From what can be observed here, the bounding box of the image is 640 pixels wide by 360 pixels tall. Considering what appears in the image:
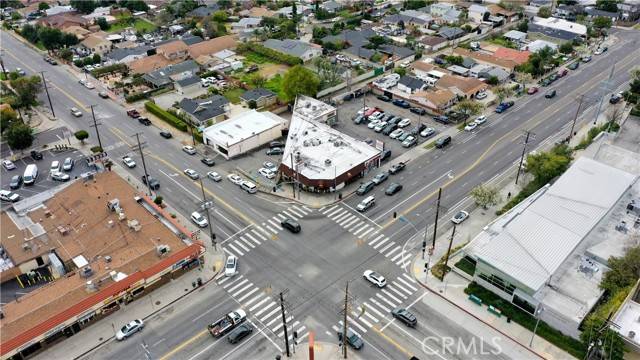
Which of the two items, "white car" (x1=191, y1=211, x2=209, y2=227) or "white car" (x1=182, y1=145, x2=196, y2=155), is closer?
"white car" (x1=191, y1=211, x2=209, y2=227)

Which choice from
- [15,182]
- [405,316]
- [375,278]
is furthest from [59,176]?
[405,316]

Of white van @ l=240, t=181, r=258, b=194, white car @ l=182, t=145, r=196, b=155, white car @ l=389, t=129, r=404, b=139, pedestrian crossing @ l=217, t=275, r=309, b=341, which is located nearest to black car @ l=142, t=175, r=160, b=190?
white car @ l=182, t=145, r=196, b=155

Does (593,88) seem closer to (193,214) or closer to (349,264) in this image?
(349,264)

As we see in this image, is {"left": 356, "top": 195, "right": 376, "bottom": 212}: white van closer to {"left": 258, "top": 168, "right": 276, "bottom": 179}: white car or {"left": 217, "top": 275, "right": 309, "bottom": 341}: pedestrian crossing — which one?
{"left": 258, "top": 168, "right": 276, "bottom": 179}: white car


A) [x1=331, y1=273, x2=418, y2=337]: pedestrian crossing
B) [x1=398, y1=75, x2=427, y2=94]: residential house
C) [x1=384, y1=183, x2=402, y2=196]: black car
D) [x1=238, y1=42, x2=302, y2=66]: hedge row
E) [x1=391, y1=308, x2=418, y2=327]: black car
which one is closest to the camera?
[x1=391, y1=308, x2=418, y2=327]: black car

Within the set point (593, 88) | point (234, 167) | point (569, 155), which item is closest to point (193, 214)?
point (234, 167)

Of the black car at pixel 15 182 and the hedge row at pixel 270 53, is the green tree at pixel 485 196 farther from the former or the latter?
the black car at pixel 15 182

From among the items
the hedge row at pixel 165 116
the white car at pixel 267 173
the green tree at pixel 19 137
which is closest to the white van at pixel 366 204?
the white car at pixel 267 173
